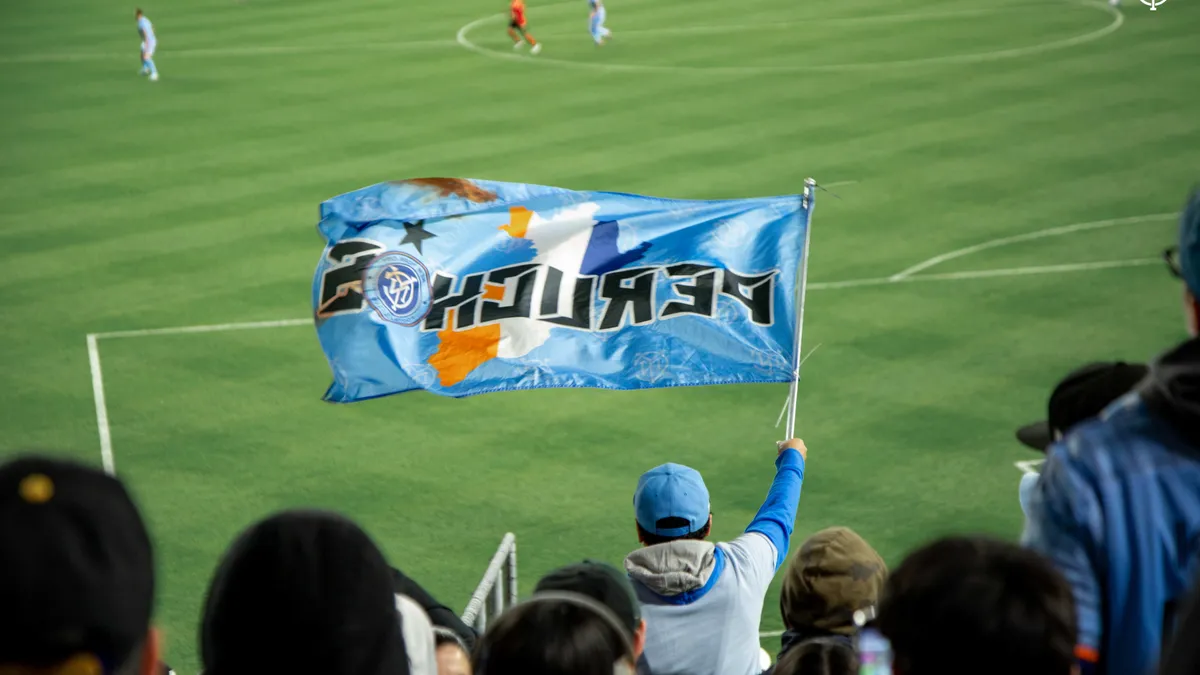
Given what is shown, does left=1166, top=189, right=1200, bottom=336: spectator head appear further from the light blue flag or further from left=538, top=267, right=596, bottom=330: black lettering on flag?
left=538, top=267, right=596, bottom=330: black lettering on flag

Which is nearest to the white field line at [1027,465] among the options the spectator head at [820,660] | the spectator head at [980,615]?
the spectator head at [820,660]

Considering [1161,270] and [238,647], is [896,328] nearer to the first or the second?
[1161,270]

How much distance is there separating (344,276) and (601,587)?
3.68 m

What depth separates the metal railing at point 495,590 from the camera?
5.82 m

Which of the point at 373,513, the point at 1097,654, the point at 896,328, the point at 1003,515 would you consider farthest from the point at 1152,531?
the point at 896,328

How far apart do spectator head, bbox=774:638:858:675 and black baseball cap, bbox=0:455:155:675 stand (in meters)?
1.87

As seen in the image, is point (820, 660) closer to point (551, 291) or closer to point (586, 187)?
point (551, 291)

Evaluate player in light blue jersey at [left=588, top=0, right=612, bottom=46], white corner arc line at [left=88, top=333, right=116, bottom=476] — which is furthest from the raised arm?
player in light blue jersey at [left=588, top=0, right=612, bottom=46]

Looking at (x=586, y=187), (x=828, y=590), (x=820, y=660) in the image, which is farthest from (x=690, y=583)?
(x=586, y=187)

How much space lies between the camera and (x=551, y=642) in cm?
302

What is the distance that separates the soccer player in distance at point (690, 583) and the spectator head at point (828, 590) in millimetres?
469

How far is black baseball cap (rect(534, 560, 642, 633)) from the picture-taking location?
3.68 meters

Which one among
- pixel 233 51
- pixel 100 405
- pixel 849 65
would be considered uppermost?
pixel 233 51

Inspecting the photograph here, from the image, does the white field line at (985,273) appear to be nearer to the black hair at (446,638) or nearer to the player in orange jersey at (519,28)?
the black hair at (446,638)
